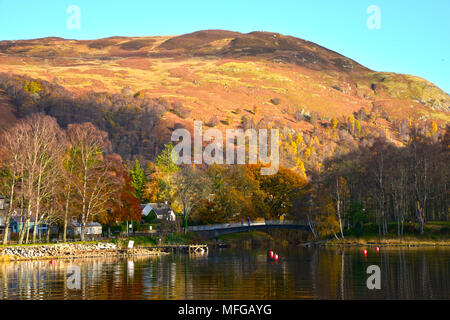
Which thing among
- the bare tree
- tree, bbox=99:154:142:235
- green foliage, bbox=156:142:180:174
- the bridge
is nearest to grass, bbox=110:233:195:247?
the bare tree

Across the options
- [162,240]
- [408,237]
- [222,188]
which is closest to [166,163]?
[222,188]

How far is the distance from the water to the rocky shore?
3.79 meters

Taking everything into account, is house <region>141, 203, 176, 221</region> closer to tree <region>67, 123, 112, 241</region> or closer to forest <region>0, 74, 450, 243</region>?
forest <region>0, 74, 450, 243</region>

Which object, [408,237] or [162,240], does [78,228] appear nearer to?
[162,240]

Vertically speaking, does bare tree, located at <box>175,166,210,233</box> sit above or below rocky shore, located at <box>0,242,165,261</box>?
above

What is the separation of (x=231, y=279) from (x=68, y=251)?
1513 inches

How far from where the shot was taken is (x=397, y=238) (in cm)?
10462

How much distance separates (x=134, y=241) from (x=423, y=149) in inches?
2280

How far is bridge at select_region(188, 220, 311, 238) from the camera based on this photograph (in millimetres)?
119081

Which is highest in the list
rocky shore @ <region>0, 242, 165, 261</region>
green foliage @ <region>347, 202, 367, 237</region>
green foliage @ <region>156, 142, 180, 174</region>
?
green foliage @ <region>156, 142, 180, 174</region>

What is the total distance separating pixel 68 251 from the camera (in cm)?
8625

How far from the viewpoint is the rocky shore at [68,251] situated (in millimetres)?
79000

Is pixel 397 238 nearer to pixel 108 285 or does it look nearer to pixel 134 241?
pixel 134 241
